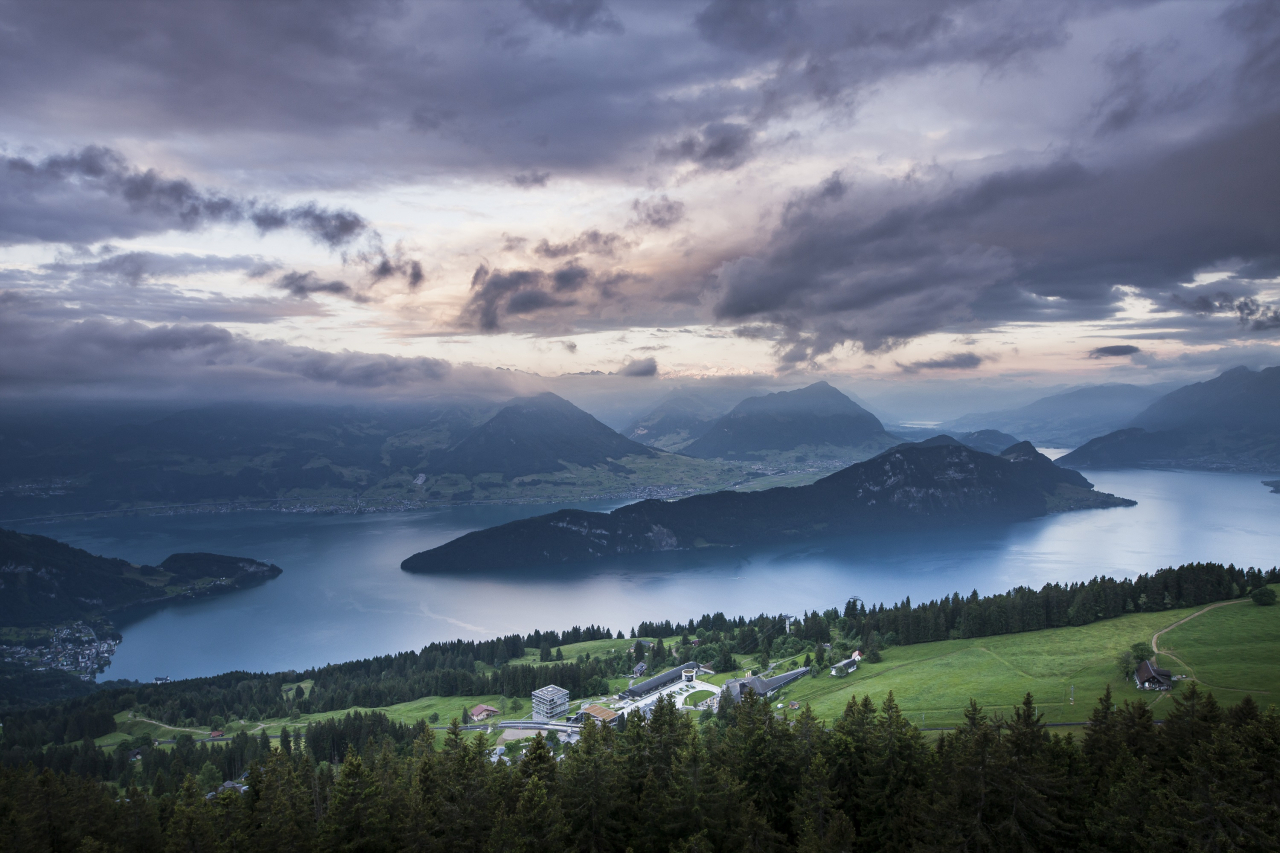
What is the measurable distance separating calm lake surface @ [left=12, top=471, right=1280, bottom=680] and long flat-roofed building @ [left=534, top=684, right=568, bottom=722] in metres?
54.0

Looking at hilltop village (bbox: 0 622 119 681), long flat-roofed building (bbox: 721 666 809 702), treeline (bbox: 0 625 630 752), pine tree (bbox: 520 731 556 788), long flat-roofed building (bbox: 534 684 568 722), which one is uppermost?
pine tree (bbox: 520 731 556 788)

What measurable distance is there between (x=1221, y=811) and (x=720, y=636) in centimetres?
7937

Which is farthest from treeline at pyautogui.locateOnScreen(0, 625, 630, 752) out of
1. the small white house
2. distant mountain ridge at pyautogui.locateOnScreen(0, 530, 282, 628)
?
distant mountain ridge at pyautogui.locateOnScreen(0, 530, 282, 628)

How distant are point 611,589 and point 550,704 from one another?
92.1m

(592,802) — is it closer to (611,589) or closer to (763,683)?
(763,683)

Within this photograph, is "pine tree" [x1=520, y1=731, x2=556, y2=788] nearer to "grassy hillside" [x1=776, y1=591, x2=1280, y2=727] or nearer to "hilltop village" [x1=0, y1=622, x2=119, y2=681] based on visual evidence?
"grassy hillside" [x1=776, y1=591, x2=1280, y2=727]

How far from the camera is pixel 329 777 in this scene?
99.2 feet

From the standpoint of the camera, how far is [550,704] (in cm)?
7069

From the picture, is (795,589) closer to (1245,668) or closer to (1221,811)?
(1245,668)

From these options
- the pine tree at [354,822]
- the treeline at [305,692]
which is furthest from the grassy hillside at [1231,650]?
the treeline at [305,692]

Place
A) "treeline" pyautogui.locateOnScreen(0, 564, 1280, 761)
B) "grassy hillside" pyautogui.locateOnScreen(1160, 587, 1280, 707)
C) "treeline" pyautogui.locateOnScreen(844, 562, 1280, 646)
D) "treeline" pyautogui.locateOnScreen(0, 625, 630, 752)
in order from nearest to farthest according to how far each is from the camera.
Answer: "grassy hillside" pyautogui.locateOnScreen(1160, 587, 1280, 707)
"treeline" pyautogui.locateOnScreen(844, 562, 1280, 646)
"treeline" pyautogui.locateOnScreen(0, 564, 1280, 761)
"treeline" pyautogui.locateOnScreen(0, 625, 630, 752)

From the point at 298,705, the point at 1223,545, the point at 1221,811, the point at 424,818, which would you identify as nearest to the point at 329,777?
the point at 424,818

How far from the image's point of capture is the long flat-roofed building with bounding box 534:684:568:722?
70500 millimetres

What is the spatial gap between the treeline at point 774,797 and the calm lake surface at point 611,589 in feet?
331
